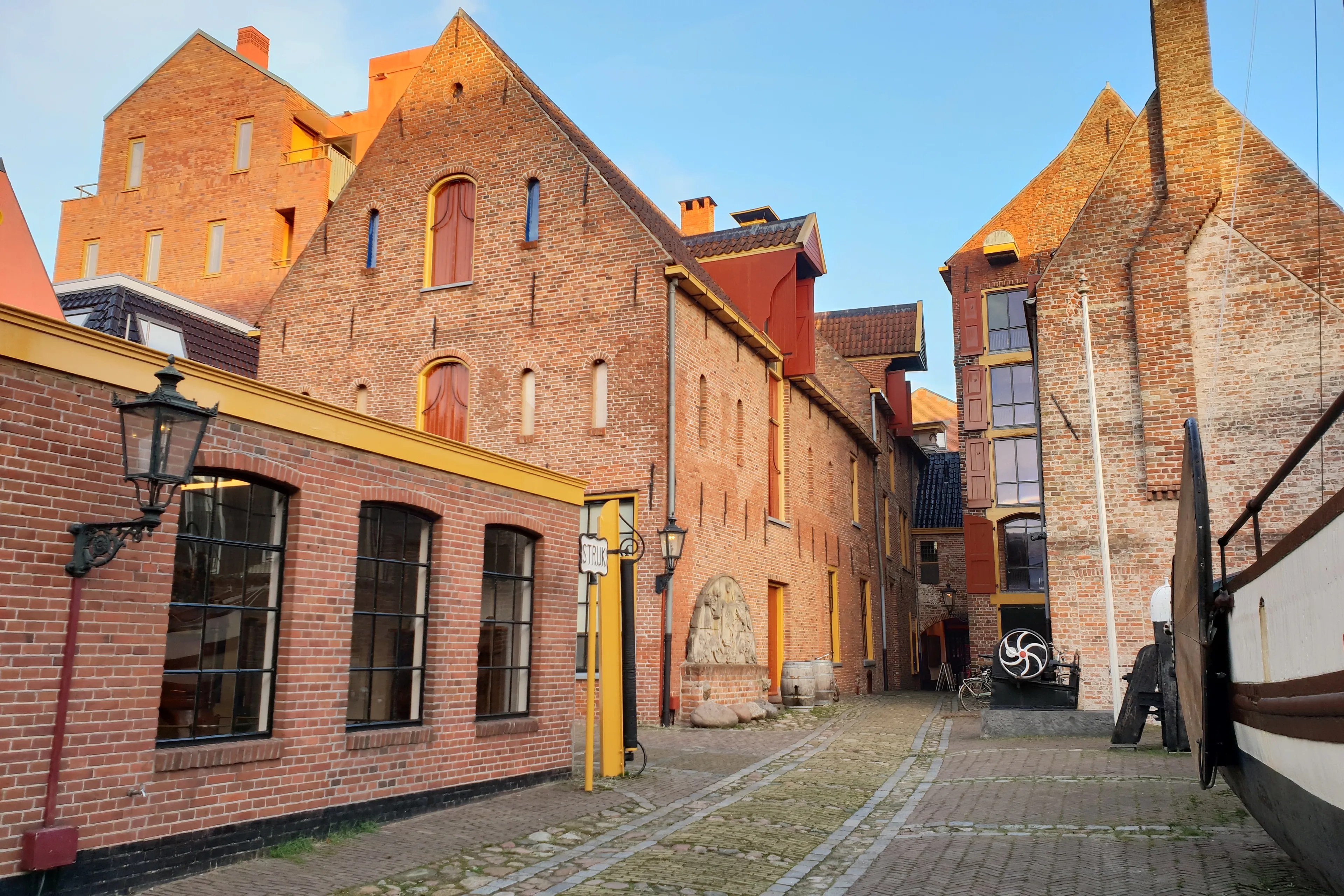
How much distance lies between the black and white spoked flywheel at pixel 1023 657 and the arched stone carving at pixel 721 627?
3.89 meters

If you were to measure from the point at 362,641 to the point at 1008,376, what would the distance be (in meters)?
22.0

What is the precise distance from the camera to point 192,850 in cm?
596

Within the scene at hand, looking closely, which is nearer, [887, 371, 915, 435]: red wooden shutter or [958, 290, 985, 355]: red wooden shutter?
[958, 290, 985, 355]: red wooden shutter

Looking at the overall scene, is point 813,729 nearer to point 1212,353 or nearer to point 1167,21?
point 1212,353

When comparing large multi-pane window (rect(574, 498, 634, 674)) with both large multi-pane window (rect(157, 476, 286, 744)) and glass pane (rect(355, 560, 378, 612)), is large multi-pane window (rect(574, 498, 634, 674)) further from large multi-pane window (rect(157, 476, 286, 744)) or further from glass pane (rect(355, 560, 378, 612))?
large multi-pane window (rect(157, 476, 286, 744))

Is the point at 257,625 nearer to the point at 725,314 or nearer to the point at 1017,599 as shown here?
the point at 725,314

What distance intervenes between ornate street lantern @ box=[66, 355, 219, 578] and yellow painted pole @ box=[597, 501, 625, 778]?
14.6 feet

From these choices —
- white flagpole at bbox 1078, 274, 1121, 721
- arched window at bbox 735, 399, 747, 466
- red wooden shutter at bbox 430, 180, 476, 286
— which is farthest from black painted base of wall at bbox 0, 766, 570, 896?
red wooden shutter at bbox 430, 180, 476, 286

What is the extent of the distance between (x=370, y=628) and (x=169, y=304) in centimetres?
946

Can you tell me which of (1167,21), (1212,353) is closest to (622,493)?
(1212,353)

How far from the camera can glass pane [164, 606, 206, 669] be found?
6258 mm

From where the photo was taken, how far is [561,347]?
15.8 m

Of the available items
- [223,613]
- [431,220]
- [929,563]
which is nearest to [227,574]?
[223,613]

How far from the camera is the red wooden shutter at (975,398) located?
26.0 meters
